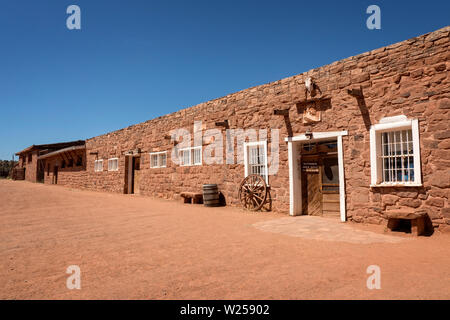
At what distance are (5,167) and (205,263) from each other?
47784mm

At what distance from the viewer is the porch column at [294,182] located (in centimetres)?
820

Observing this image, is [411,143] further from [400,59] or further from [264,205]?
[264,205]

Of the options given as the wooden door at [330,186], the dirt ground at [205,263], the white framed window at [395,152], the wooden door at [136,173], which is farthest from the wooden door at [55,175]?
the white framed window at [395,152]

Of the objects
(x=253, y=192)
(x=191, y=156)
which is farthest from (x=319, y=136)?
(x=191, y=156)

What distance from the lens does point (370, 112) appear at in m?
6.70

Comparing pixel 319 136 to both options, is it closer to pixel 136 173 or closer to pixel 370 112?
pixel 370 112

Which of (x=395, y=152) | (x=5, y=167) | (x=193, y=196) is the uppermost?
(x=5, y=167)

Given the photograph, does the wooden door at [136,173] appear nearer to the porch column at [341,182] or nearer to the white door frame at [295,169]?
the white door frame at [295,169]

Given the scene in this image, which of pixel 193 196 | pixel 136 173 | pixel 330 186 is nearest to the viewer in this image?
pixel 330 186

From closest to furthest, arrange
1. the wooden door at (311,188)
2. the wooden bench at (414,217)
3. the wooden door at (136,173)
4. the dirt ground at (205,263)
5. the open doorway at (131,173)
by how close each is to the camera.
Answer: the dirt ground at (205,263), the wooden bench at (414,217), the wooden door at (311,188), the wooden door at (136,173), the open doorway at (131,173)

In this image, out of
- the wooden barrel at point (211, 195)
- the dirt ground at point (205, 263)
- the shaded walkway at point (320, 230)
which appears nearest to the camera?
the dirt ground at point (205, 263)

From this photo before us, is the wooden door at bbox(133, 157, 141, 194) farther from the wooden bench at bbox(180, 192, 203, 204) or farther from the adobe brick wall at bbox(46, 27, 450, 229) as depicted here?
the adobe brick wall at bbox(46, 27, 450, 229)

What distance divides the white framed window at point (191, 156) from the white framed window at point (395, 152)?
6654 mm
